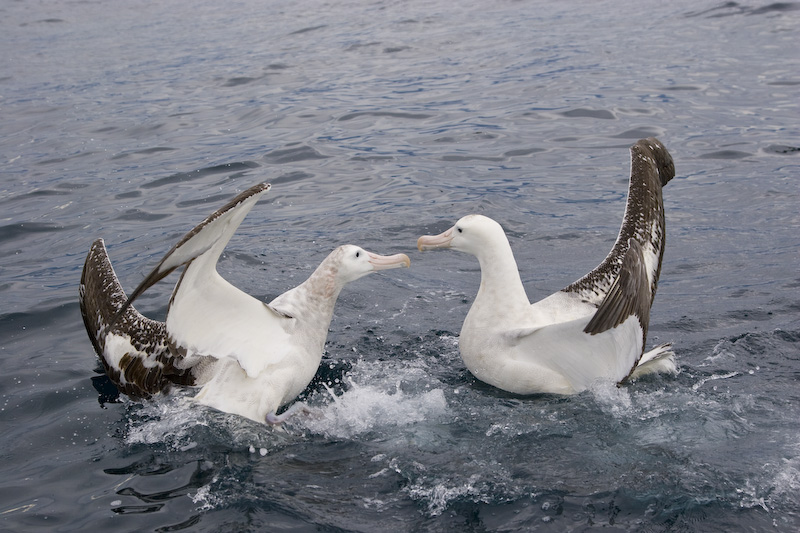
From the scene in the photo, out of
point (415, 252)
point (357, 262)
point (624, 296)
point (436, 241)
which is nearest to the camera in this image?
point (624, 296)

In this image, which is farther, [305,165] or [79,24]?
[79,24]

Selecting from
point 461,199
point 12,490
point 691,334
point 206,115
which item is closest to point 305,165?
point 461,199

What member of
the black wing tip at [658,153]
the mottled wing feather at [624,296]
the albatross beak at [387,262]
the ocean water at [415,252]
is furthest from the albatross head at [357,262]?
the black wing tip at [658,153]

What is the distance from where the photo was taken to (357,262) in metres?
6.61

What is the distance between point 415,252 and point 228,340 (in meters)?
3.91

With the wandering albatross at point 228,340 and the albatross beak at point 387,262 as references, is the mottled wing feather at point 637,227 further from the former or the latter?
the wandering albatross at point 228,340

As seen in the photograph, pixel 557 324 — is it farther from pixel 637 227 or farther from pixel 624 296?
pixel 637 227

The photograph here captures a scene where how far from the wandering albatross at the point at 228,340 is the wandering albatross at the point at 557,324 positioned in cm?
75

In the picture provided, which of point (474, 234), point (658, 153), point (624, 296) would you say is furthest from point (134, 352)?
point (658, 153)

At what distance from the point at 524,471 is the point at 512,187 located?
681cm

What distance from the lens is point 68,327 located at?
7.84 m

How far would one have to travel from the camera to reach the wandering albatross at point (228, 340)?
601 cm

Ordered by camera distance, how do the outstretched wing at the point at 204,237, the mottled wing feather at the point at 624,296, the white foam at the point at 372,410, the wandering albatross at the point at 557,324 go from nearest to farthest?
1. the outstretched wing at the point at 204,237
2. the mottled wing feather at the point at 624,296
3. the white foam at the point at 372,410
4. the wandering albatross at the point at 557,324

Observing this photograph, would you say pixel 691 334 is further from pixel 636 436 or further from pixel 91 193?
pixel 91 193
